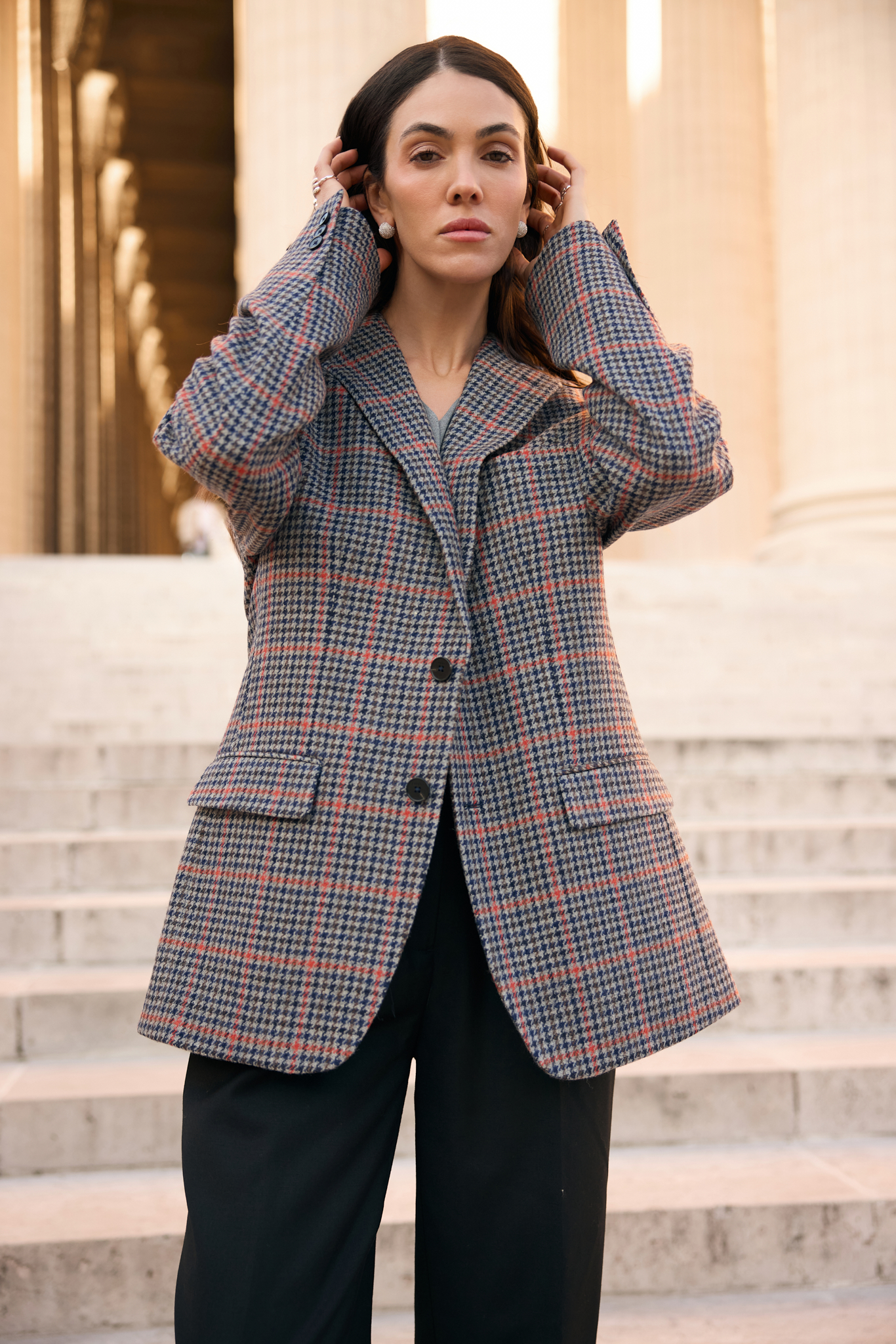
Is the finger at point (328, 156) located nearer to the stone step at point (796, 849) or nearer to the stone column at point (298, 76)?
the stone step at point (796, 849)

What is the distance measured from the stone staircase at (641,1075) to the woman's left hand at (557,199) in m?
2.04

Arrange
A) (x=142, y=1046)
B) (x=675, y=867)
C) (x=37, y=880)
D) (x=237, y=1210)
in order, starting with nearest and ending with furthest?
(x=237, y=1210)
(x=675, y=867)
(x=142, y=1046)
(x=37, y=880)

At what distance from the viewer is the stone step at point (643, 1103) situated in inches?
119

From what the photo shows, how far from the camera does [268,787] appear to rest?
138 cm

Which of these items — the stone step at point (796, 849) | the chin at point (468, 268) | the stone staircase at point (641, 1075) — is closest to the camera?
the chin at point (468, 268)

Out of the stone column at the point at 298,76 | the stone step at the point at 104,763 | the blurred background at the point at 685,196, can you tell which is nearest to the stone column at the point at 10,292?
the blurred background at the point at 685,196

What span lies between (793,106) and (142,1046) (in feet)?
29.0

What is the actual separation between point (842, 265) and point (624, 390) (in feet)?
28.5

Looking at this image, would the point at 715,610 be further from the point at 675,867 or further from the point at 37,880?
the point at 675,867

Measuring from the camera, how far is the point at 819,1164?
3.08 m

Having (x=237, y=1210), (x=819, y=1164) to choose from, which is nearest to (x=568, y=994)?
(x=237, y=1210)

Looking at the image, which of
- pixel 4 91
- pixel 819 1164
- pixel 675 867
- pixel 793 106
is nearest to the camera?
pixel 675 867

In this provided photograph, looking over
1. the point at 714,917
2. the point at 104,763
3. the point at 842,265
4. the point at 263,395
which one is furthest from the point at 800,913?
the point at 842,265

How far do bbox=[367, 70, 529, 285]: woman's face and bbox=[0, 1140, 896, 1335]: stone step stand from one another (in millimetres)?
2059
